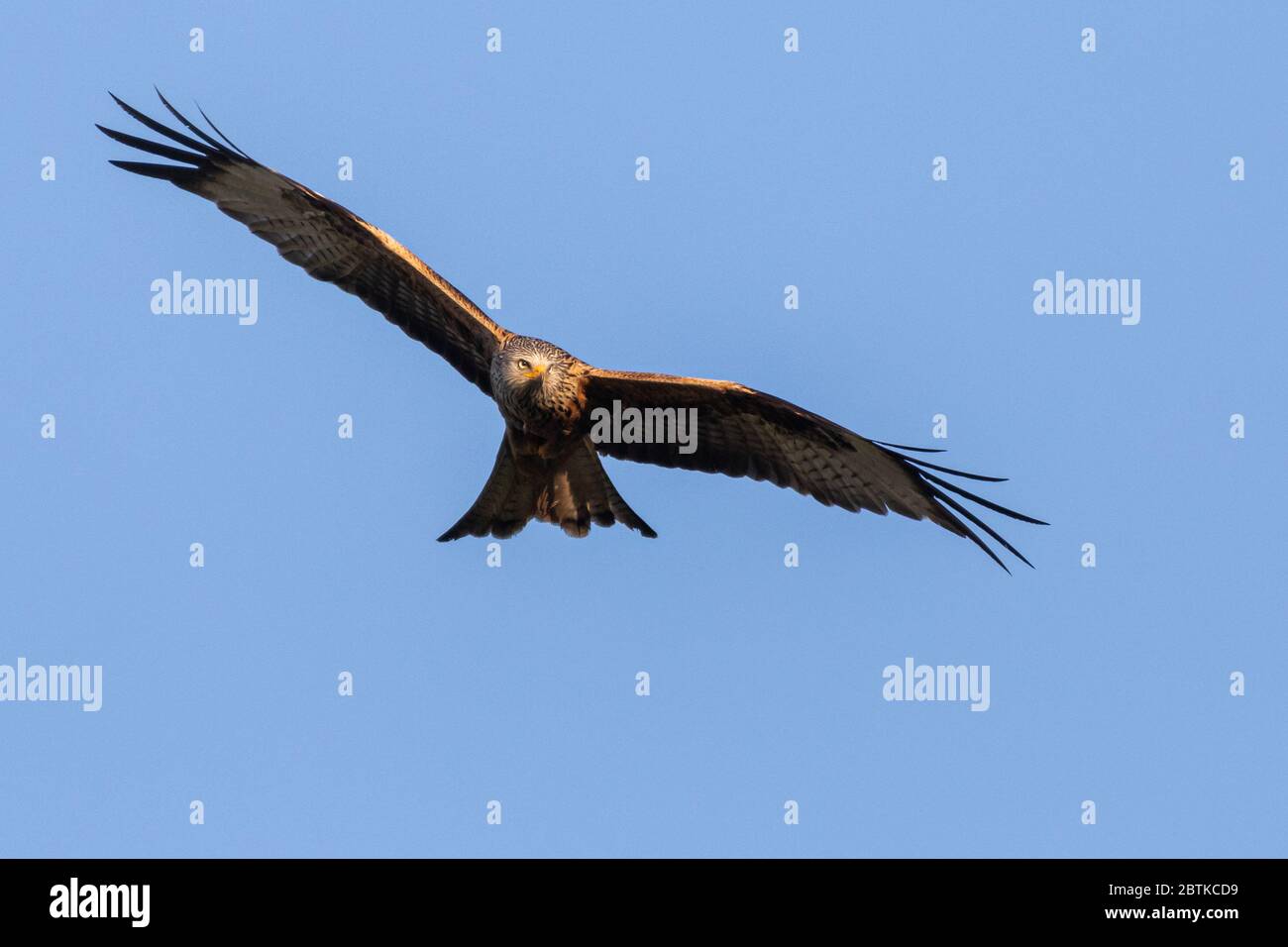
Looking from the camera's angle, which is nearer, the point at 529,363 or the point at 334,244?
the point at 529,363

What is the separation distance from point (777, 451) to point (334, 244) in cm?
320

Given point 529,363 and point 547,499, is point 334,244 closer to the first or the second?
point 529,363

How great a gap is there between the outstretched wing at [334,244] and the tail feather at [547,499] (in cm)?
66

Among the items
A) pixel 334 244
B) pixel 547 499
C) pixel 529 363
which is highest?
pixel 334 244

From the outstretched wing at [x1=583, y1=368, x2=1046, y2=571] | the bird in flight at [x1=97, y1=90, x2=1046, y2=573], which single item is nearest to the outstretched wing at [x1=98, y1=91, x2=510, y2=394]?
the bird in flight at [x1=97, y1=90, x2=1046, y2=573]

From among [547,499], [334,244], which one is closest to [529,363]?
[547,499]

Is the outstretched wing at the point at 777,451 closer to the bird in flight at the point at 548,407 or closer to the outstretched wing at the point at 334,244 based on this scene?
the bird in flight at the point at 548,407

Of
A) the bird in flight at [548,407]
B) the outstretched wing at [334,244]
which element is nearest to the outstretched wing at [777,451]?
the bird in flight at [548,407]

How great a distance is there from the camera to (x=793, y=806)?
12891 millimetres

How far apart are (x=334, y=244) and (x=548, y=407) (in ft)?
6.19

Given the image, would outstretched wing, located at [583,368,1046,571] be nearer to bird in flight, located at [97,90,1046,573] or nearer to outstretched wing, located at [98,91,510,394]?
bird in flight, located at [97,90,1046,573]

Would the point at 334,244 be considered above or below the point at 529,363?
above

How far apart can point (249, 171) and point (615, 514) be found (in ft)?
10.6

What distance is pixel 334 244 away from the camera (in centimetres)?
1264
